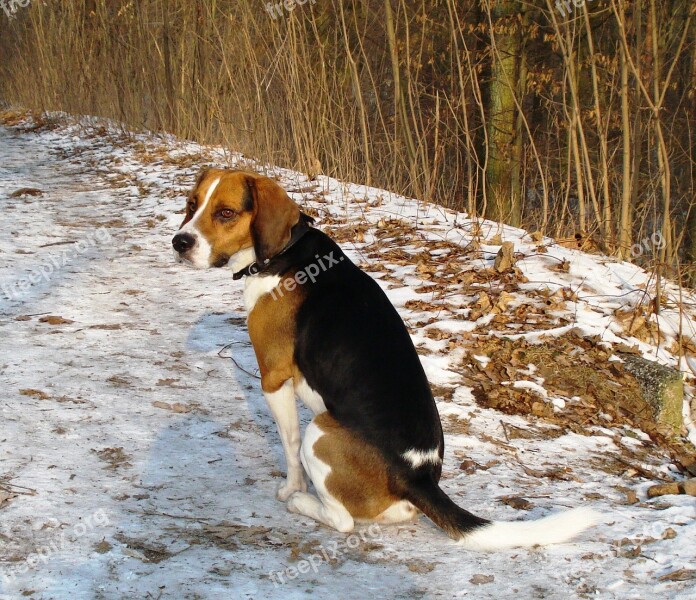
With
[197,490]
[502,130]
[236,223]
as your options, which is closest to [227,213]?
[236,223]

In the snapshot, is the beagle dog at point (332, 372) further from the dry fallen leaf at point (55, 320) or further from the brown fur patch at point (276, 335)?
the dry fallen leaf at point (55, 320)

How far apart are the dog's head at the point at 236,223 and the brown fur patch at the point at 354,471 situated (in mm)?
931

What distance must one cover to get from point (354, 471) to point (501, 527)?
633mm

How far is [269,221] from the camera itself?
3361 millimetres

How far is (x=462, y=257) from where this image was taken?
6.46 m

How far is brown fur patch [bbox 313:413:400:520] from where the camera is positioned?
2.98m

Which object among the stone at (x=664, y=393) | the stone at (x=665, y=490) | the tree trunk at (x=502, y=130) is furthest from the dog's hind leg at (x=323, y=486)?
the tree trunk at (x=502, y=130)

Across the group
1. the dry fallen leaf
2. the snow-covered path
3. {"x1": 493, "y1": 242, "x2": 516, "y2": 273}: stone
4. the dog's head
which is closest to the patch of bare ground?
the snow-covered path

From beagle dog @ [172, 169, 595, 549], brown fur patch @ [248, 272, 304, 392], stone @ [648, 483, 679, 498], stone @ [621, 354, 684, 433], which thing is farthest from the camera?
stone @ [621, 354, 684, 433]

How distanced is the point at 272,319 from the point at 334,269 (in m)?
0.39

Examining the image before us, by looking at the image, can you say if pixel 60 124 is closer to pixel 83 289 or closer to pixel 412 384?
pixel 83 289

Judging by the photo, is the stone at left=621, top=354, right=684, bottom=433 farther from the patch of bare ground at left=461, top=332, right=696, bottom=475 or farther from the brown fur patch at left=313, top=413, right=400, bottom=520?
the brown fur patch at left=313, top=413, right=400, bottom=520

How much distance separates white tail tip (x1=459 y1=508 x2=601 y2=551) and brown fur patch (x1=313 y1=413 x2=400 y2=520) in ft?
1.32

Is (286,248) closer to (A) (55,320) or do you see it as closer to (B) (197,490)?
(B) (197,490)
